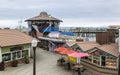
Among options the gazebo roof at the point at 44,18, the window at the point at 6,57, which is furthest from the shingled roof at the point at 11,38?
the gazebo roof at the point at 44,18

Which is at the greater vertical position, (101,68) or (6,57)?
(6,57)

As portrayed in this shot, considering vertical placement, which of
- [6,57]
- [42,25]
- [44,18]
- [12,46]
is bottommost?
[6,57]

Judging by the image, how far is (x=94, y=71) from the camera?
20.9 m

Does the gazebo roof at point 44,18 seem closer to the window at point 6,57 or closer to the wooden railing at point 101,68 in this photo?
the window at point 6,57

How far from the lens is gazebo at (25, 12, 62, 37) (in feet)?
165

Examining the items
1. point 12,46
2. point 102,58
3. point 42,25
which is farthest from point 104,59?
point 42,25

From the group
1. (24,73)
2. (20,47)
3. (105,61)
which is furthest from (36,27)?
(105,61)

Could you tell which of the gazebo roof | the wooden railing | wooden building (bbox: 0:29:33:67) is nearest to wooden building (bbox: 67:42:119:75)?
the wooden railing

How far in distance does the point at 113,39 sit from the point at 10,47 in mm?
12645

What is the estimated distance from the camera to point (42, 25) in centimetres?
5150

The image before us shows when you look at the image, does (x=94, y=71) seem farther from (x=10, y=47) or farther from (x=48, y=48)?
(x=48, y=48)

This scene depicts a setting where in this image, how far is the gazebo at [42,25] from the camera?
50281 mm

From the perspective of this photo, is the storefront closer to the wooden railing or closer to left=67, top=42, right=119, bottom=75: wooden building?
left=67, top=42, right=119, bottom=75: wooden building

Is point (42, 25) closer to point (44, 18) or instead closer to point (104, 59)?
point (44, 18)
